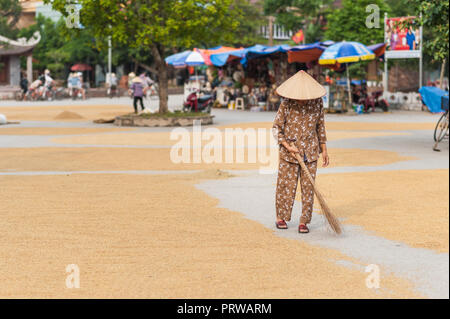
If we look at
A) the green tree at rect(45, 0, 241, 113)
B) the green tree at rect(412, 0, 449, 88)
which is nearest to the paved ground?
the green tree at rect(412, 0, 449, 88)

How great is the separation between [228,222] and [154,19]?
62.5 ft

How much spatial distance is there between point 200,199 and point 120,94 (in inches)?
1936

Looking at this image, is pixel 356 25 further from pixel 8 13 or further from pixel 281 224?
pixel 281 224

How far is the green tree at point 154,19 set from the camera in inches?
1045

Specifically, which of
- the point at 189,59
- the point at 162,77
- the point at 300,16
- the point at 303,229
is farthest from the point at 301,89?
the point at 300,16

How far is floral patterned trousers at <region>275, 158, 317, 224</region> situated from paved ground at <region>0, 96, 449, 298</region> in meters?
0.23

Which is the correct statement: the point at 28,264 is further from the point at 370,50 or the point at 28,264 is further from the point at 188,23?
the point at 370,50

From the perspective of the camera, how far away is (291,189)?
8883mm

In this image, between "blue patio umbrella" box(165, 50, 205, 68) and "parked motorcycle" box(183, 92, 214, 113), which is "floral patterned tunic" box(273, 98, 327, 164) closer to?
Result: "parked motorcycle" box(183, 92, 214, 113)

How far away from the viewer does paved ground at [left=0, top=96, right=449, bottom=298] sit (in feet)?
21.3

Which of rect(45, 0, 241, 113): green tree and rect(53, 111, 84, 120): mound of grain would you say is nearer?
rect(45, 0, 241, 113): green tree

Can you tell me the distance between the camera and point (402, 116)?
3184 centimetres

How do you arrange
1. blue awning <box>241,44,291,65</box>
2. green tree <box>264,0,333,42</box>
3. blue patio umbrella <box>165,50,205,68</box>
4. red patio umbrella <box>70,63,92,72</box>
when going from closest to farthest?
blue awning <box>241,44,291,65</box>, blue patio umbrella <box>165,50,205,68</box>, green tree <box>264,0,333,42</box>, red patio umbrella <box>70,63,92,72</box>

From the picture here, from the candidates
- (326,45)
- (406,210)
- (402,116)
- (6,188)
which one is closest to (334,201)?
(406,210)
